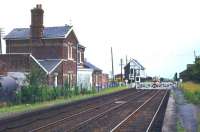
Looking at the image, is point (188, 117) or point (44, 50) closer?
point (188, 117)

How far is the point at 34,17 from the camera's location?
2447 inches

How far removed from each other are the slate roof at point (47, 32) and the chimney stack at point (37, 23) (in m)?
0.85

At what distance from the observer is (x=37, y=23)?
62562 millimetres

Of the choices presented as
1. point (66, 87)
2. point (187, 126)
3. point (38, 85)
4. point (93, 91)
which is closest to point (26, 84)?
point (38, 85)

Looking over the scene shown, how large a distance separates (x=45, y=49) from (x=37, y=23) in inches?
128

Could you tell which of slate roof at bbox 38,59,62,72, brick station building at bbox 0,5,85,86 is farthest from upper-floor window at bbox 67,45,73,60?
slate roof at bbox 38,59,62,72

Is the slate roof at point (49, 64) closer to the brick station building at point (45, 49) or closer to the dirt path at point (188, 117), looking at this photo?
the brick station building at point (45, 49)

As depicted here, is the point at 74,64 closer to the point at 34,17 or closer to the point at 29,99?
the point at 34,17

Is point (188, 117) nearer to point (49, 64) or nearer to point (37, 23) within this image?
point (49, 64)

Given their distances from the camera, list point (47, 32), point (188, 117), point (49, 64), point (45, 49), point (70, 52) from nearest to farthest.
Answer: point (188, 117), point (49, 64), point (45, 49), point (47, 32), point (70, 52)

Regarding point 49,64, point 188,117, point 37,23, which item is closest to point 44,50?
point 49,64

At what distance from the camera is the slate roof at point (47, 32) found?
6357 cm

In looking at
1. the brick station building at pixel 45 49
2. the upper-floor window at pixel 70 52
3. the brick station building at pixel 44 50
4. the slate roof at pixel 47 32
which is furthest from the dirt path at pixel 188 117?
the upper-floor window at pixel 70 52

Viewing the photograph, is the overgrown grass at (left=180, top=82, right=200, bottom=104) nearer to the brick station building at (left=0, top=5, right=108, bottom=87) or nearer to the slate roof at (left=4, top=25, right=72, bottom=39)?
the brick station building at (left=0, top=5, right=108, bottom=87)
